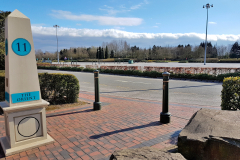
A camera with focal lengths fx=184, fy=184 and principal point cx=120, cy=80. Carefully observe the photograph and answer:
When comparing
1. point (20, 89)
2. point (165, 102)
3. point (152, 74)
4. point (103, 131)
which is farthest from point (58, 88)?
point (152, 74)

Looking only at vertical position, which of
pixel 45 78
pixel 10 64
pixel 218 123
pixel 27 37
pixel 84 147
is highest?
pixel 27 37

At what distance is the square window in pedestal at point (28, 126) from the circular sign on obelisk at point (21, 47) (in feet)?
3.94

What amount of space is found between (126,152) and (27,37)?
8.92 feet

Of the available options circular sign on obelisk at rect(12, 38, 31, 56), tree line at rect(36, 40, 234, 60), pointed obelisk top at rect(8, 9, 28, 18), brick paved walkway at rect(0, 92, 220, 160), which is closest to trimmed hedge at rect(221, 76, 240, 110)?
brick paved walkway at rect(0, 92, 220, 160)

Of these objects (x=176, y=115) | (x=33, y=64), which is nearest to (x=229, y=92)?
(x=176, y=115)

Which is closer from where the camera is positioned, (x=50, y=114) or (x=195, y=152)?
(x=195, y=152)

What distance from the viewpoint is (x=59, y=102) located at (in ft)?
22.7

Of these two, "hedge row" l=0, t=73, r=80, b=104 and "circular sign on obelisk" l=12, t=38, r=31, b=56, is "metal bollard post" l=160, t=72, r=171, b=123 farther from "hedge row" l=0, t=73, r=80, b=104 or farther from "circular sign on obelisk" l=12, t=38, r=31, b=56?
"hedge row" l=0, t=73, r=80, b=104

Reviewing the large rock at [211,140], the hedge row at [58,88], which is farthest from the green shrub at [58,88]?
the large rock at [211,140]

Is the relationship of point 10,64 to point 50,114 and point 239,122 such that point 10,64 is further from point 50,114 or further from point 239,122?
point 239,122

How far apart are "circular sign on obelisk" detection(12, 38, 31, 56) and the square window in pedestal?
3.94 ft

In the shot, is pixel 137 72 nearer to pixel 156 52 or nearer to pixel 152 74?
pixel 152 74

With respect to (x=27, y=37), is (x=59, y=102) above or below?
below

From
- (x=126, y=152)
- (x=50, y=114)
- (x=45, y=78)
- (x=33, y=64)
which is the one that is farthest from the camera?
(x=45, y=78)
